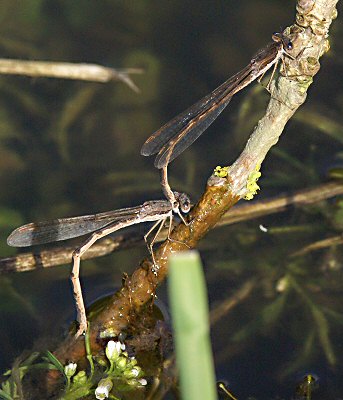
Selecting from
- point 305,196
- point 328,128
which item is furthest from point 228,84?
point 328,128

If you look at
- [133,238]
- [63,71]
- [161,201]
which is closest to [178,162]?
[133,238]

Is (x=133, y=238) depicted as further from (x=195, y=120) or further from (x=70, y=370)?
(x=70, y=370)

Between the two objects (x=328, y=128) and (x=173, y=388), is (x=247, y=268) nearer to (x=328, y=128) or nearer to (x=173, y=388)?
(x=173, y=388)

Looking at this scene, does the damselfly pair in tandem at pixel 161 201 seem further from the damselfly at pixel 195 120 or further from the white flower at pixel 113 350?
the white flower at pixel 113 350

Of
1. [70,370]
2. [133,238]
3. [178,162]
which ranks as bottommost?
[70,370]

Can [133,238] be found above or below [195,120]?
below
